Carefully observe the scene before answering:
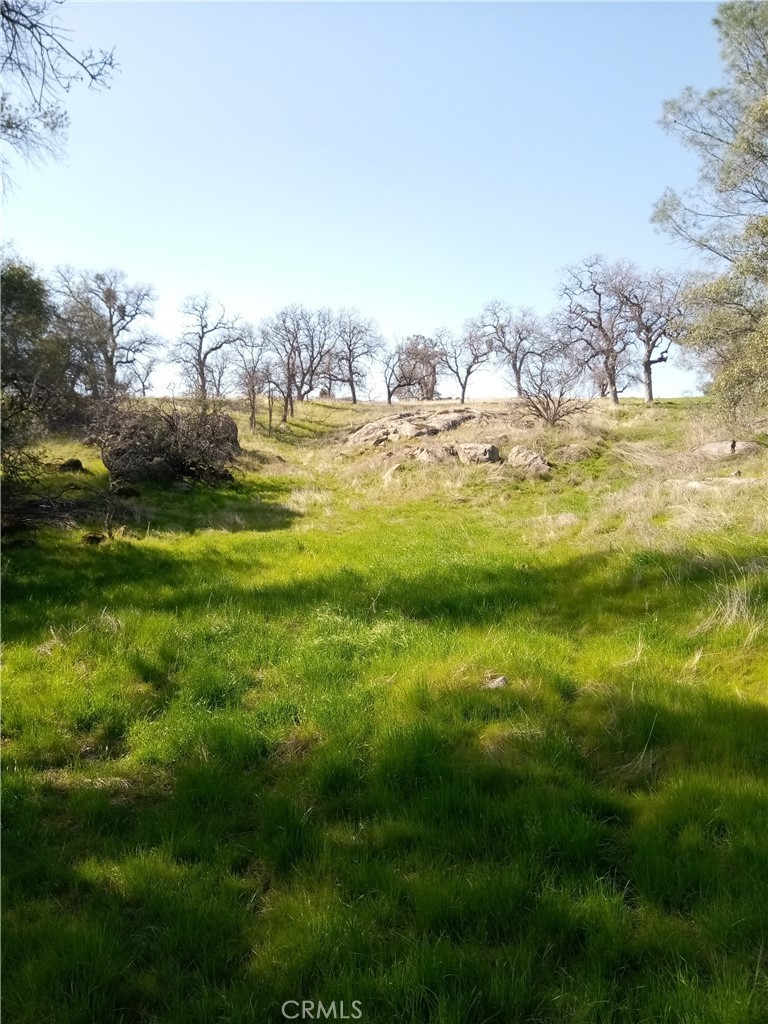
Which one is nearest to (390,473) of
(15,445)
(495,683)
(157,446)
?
(157,446)

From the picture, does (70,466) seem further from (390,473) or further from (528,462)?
(528,462)

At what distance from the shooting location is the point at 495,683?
4906mm

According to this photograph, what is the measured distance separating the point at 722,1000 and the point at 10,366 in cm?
1417

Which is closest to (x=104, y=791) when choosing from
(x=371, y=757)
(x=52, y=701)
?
(x=52, y=701)

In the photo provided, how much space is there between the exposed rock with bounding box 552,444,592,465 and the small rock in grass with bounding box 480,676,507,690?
16796mm

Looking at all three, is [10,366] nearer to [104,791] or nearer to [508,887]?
[104,791]

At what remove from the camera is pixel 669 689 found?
4582 mm

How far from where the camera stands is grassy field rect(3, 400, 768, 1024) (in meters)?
2.35

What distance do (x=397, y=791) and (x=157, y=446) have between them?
18.4m

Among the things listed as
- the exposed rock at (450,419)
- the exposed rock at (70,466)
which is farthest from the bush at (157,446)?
the exposed rock at (450,419)

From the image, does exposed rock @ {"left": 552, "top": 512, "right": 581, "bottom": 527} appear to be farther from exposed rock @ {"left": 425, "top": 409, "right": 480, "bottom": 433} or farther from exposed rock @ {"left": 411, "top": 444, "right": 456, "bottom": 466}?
exposed rock @ {"left": 425, "top": 409, "right": 480, "bottom": 433}

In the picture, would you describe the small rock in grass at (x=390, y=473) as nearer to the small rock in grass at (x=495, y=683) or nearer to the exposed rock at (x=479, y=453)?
the exposed rock at (x=479, y=453)

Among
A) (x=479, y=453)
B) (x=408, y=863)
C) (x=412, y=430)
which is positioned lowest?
(x=408, y=863)

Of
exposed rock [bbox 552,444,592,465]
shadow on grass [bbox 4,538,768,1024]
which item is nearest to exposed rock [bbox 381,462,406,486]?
exposed rock [bbox 552,444,592,465]
